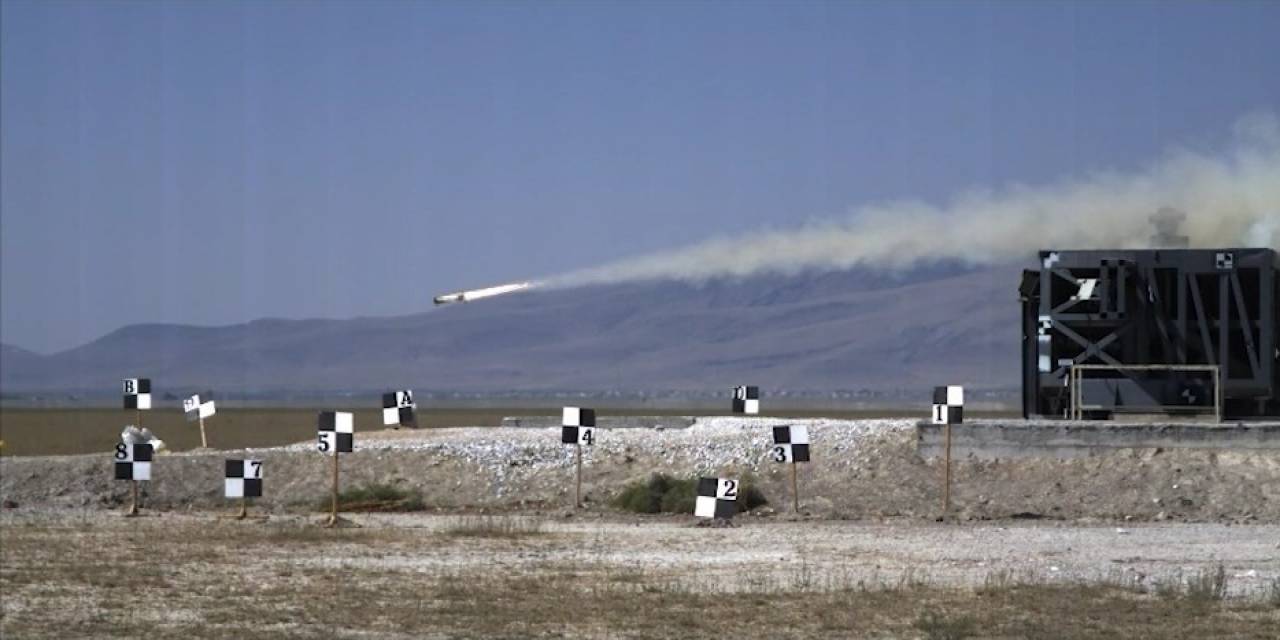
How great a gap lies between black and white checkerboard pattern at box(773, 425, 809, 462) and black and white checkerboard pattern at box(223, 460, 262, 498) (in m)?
8.36

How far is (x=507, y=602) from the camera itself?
21.5m

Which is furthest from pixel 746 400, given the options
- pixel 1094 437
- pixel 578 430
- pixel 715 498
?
pixel 715 498

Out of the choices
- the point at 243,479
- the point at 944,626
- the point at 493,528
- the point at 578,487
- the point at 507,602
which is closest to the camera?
the point at 944,626

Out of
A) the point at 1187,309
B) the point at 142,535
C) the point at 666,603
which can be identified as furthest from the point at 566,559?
the point at 1187,309

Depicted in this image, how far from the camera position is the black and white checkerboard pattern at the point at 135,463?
3412cm

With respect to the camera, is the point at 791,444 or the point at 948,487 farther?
the point at 791,444

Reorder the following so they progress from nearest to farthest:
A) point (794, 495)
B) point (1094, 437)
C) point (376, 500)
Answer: point (794, 495), point (1094, 437), point (376, 500)

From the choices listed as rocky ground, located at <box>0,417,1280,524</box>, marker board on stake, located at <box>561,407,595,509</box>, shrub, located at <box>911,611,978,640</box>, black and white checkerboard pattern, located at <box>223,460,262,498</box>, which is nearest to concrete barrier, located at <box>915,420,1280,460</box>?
rocky ground, located at <box>0,417,1280,524</box>

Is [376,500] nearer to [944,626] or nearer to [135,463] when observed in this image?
[135,463]

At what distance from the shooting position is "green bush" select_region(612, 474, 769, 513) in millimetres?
34875

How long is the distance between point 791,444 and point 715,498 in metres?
2.13

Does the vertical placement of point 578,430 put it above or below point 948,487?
above

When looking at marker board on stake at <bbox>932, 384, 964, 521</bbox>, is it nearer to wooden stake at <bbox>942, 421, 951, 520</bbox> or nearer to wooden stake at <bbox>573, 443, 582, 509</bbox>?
wooden stake at <bbox>942, 421, 951, 520</bbox>

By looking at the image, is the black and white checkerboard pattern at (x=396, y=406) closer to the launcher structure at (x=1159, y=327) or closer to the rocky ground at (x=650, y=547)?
the rocky ground at (x=650, y=547)
